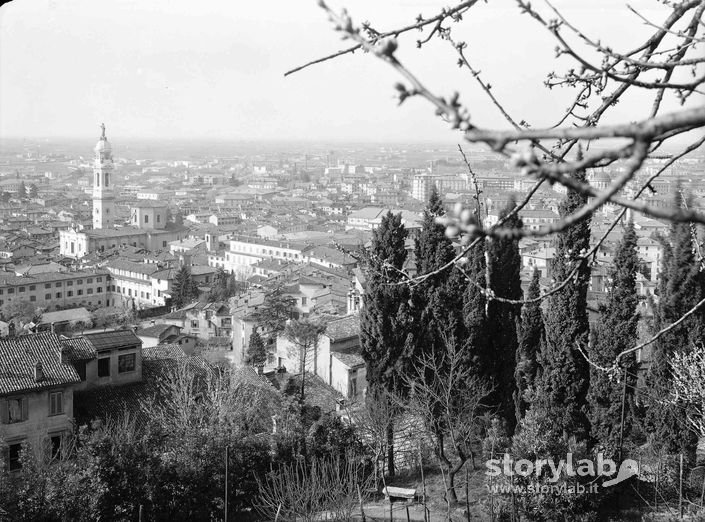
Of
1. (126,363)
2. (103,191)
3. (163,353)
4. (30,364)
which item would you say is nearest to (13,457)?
(30,364)

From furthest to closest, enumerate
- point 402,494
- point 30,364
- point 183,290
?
point 183,290 < point 30,364 < point 402,494

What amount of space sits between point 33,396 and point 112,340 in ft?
5.41

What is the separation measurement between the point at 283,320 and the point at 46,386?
861 cm

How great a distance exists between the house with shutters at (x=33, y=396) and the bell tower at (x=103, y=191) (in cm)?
3199

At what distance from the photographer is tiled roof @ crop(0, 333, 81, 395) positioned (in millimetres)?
7512

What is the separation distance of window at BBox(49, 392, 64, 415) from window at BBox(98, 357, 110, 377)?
3.48 feet

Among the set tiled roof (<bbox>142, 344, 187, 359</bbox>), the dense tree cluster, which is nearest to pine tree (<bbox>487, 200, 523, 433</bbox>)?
the dense tree cluster

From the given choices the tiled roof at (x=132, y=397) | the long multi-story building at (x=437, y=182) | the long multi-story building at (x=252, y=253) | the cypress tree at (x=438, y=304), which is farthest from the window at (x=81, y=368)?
the long multi-story building at (x=437, y=182)

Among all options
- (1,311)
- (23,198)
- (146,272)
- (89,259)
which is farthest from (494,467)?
(23,198)

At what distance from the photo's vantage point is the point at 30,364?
7.82m

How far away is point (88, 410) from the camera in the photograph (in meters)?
8.25

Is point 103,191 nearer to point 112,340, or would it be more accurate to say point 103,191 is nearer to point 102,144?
point 102,144

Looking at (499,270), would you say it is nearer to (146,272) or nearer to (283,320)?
(283,320)

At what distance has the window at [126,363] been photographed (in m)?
8.98
